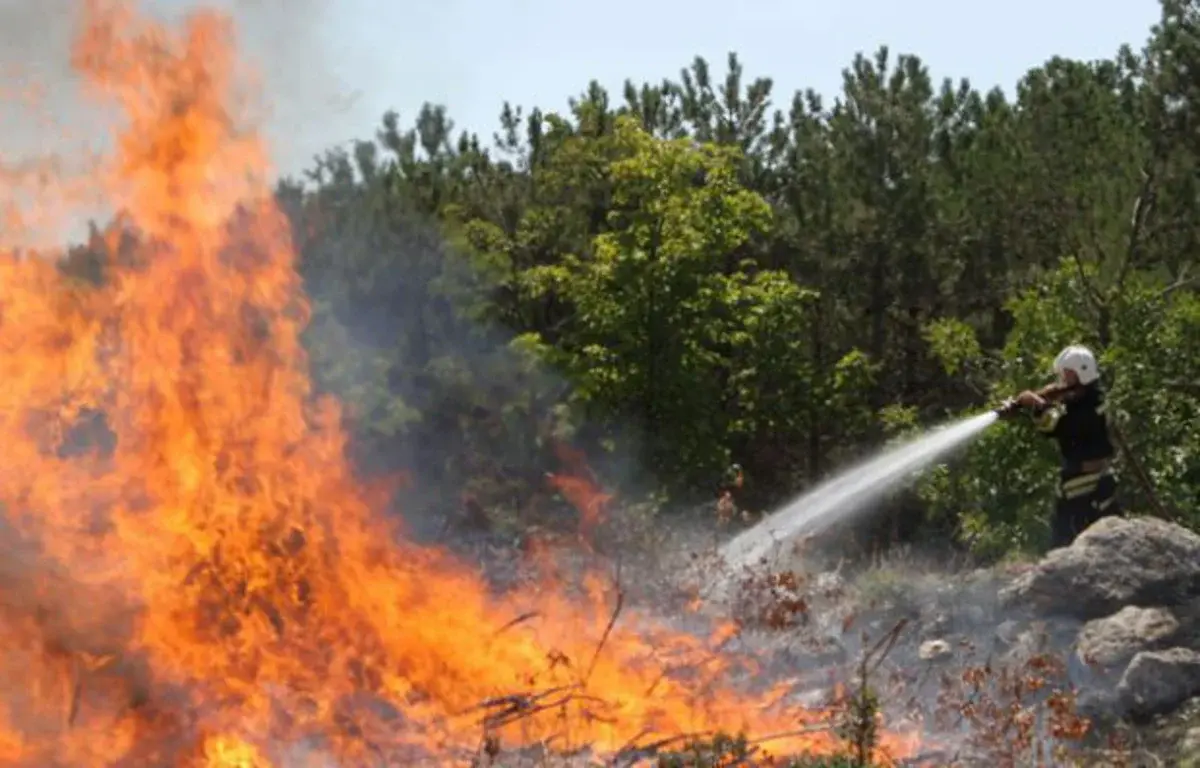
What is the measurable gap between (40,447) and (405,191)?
1113 centimetres

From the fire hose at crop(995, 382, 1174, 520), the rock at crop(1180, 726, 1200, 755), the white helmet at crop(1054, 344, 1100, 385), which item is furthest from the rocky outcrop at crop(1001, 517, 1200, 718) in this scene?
the white helmet at crop(1054, 344, 1100, 385)

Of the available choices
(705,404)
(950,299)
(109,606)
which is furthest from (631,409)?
(109,606)

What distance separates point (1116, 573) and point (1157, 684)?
45.5 inches

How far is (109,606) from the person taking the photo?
745 centimetres

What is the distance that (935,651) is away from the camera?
936 centimetres

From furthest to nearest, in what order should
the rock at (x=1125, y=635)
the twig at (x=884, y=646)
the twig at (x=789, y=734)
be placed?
1. the rock at (x=1125, y=635)
2. the twig at (x=789, y=734)
3. the twig at (x=884, y=646)

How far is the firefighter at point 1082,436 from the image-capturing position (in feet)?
36.0

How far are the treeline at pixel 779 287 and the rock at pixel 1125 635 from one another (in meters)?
3.61

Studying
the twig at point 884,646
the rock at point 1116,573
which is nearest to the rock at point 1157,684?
the rock at point 1116,573

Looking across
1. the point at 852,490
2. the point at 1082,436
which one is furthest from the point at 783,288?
the point at 1082,436

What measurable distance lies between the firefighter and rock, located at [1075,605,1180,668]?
6.77ft

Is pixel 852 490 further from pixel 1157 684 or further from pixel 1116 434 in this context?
pixel 1157 684

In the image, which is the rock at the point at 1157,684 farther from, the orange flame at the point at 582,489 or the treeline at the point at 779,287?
the orange flame at the point at 582,489

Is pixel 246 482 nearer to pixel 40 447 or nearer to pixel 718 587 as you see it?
pixel 40 447
